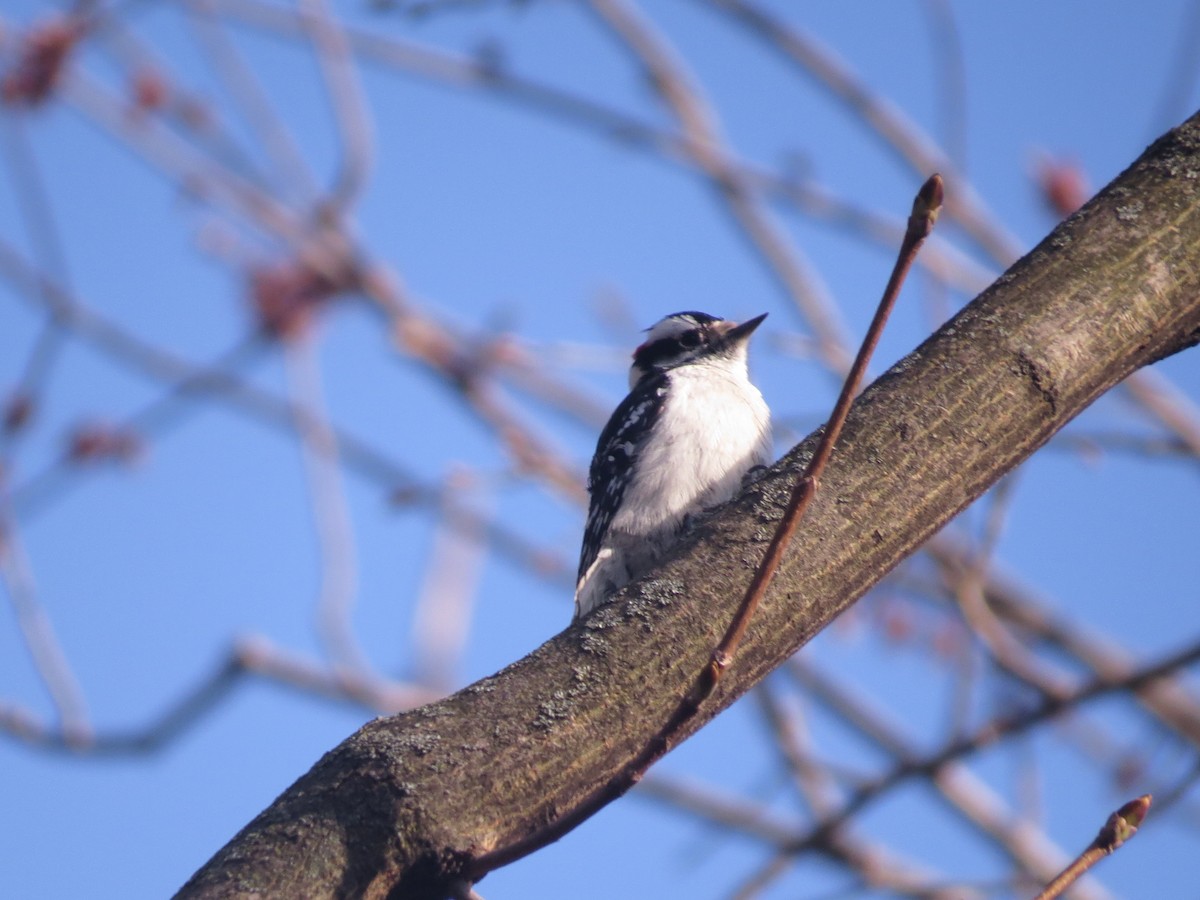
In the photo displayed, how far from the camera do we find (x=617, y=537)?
234 inches

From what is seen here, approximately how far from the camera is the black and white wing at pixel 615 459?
6172 millimetres

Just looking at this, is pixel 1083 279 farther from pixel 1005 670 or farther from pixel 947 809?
pixel 947 809

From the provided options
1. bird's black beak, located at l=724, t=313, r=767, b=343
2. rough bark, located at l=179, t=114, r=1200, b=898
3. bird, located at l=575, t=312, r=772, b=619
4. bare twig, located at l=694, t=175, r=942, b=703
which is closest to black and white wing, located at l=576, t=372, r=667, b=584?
bird, located at l=575, t=312, r=772, b=619

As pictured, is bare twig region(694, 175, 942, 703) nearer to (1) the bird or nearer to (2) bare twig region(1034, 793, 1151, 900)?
(2) bare twig region(1034, 793, 1151, 900)

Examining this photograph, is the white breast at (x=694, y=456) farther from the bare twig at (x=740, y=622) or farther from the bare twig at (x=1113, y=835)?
the bare twig at (x=1113, y=835)

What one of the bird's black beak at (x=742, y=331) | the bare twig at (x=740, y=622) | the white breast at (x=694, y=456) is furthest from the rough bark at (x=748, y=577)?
the bird's black beak at (x=742, y=331)

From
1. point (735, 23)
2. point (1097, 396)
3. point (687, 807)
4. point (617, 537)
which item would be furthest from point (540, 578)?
point (1097, 396)

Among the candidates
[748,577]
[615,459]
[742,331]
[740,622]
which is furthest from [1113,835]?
[742,331]

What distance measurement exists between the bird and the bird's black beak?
13.9 inches

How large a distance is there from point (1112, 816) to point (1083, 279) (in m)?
1.18

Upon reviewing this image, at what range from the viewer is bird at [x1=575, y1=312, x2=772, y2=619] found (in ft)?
19.2

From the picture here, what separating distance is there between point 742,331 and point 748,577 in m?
4.99

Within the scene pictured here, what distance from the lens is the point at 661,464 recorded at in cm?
603

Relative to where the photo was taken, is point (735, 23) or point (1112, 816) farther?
point (735, 23)
